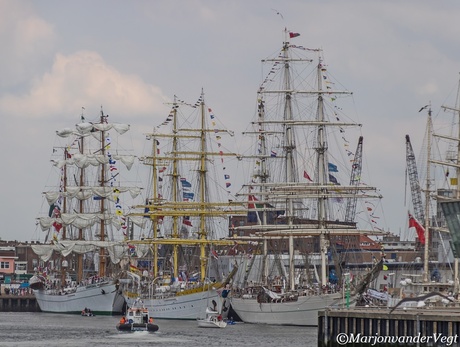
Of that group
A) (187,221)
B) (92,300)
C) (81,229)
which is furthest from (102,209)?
(187,221)

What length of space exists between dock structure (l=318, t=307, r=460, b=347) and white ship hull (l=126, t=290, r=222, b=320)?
69.9 meters

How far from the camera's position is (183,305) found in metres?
152

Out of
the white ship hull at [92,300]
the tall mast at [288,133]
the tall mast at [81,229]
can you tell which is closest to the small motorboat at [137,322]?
the tall mast at [288,133]

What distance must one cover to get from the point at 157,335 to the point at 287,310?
20799 millimetres

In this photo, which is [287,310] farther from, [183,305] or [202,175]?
[202,175]

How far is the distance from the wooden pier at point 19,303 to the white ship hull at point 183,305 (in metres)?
41.8

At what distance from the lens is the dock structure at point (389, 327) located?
6900cm

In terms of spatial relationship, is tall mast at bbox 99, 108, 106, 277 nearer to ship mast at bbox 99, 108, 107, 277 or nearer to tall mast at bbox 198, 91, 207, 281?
ship mast at bbox 99, 108, 107, 277

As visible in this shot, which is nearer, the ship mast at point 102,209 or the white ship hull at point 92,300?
the white ship hull at point 92,300

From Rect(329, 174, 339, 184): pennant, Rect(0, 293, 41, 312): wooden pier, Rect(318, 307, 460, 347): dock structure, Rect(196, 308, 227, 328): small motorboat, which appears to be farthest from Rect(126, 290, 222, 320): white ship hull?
Rect(318, 307, 460, 347): dock structure

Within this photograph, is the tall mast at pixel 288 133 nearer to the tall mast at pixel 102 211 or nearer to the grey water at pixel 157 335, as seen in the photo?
the grey water at pixel 157 335

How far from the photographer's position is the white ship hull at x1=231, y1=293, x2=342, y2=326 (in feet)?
427

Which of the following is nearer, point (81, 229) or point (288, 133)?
point (288, 133)

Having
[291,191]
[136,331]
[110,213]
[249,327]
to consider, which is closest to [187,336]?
[136,331]
